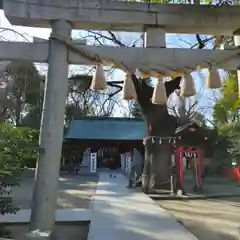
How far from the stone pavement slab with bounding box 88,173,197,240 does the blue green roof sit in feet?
51.2

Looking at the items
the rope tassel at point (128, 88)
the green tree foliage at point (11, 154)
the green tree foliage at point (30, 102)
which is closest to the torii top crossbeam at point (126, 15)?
the rope tassel at point (128, 88)

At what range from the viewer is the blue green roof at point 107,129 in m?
25.8

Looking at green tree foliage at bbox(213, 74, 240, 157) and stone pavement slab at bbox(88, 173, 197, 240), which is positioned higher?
green tree foliage at bbox(213, 74, 240, 157)

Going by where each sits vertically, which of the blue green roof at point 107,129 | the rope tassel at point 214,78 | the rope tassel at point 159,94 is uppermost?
the blue green roof at point 107,129

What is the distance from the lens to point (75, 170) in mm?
22484

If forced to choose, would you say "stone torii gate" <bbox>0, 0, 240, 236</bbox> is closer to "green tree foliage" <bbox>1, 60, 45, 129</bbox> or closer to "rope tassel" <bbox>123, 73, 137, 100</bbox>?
"rope tassel" <bbox>123, 73, 137, 100</bbox>

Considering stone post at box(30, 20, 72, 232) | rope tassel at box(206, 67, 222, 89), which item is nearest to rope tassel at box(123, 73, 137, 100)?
stone post at box(30, 20, 72, 232)

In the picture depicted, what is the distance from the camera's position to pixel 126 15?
521cm

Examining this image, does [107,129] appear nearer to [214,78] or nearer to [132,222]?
[132,222]

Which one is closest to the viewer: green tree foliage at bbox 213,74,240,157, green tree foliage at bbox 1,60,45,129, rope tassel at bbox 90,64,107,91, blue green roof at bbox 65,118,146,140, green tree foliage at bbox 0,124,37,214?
green tree foliage at bbox 0,124,37,214

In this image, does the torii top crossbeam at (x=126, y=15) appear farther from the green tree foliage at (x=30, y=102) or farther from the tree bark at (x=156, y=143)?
the green tree foliage at (x=30, y=102)

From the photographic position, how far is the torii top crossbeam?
505 centimetres

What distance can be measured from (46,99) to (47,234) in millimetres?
1881

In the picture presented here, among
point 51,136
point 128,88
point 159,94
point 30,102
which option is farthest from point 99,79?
point 30,102
